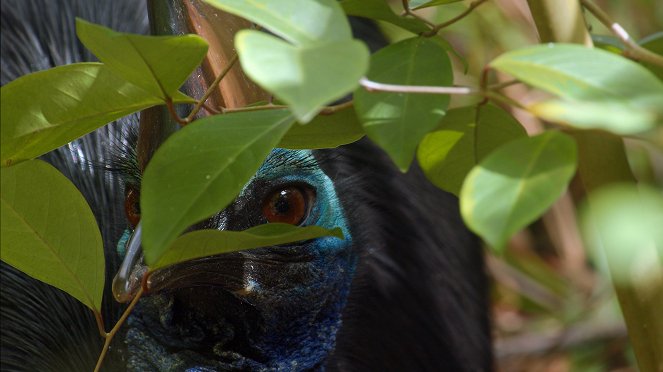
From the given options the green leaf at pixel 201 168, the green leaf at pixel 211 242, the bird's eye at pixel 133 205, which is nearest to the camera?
the green leaf at pixel 201 168

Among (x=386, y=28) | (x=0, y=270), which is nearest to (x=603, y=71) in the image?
(x=0, y=270)

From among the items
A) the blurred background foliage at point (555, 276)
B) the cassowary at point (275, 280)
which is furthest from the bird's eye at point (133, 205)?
the blurred background foliage at point (555, 276)

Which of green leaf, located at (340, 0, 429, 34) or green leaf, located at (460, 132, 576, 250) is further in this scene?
green leaf, located at (340, 0, 429, 34)

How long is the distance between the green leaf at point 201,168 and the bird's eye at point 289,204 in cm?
55

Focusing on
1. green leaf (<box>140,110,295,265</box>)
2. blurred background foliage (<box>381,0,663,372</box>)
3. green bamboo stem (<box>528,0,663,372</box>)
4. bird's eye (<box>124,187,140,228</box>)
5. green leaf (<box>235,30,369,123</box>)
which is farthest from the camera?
blurred background foliage (<box>381,0,663,372</box>)

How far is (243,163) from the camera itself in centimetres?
63

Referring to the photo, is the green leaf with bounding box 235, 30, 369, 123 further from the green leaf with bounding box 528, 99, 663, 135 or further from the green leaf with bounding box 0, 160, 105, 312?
the green leaf with bounding box 0, 160, 105, 312

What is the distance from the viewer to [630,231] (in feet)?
2.58

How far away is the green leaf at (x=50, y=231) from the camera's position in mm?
732

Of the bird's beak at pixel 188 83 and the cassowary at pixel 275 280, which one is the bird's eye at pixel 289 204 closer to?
the cassowary at pixel 275 280

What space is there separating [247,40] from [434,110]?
150 mm

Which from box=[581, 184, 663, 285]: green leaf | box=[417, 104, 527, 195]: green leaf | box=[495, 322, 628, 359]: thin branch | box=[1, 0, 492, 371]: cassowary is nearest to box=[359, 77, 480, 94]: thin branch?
box=[417, 104, 527, 195]: green leaf

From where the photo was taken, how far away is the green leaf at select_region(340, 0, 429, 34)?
29.7 inches

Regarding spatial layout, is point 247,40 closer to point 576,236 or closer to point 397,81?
point 397,81
